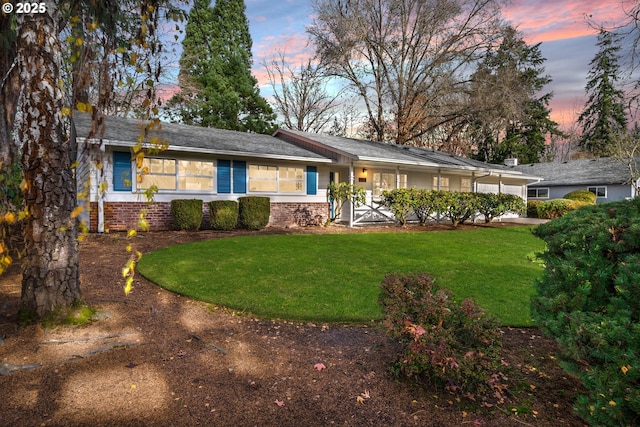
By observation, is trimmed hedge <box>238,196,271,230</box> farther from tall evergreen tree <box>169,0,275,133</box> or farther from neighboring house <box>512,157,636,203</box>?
neighboring house <box>512,157,636,203</box>

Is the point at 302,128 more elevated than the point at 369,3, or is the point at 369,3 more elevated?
the point at 369,3

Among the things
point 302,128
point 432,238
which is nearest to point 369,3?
point 302,128

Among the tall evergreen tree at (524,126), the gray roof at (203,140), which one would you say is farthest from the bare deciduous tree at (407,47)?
the gray roof at (203,140)

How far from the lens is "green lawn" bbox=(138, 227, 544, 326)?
4.84 meters

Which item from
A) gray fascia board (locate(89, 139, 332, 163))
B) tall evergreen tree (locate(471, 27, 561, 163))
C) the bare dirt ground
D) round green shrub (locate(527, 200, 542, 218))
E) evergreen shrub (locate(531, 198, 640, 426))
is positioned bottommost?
the bare dirt ground

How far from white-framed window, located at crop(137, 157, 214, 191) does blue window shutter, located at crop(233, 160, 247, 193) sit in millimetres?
898

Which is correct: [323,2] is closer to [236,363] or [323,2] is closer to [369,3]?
[369,3]

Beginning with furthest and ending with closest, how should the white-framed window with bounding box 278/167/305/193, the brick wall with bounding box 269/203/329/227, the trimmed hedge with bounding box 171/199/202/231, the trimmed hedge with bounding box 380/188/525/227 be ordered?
the white-framed window with bounding box 278/167/305/193 → the trimmed hedge with bounding box 380/188/525/227 → the brick wall with bounding box 269/203/329/227 → the trimmed hedge with bounding box 171/199/202/231

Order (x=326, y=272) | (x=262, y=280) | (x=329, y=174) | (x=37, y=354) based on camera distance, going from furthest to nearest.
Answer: (x=329, y=174) → (x=326, y=272) → (x=262, y=280) → (x=37, y=354)

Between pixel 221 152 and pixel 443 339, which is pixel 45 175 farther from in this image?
pixel 221 152

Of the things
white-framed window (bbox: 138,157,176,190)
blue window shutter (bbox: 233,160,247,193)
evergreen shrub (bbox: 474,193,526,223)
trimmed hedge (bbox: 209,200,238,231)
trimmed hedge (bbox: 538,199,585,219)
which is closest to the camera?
white-framed window (bbox: 138,157,176,190)

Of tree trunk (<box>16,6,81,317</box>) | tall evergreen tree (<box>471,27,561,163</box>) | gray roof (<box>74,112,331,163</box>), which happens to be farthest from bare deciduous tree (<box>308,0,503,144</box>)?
tree trunk (<box>16,6,81,317</box>)

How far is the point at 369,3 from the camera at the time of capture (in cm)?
2591

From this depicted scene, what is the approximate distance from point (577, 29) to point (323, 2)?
78.5 ft
